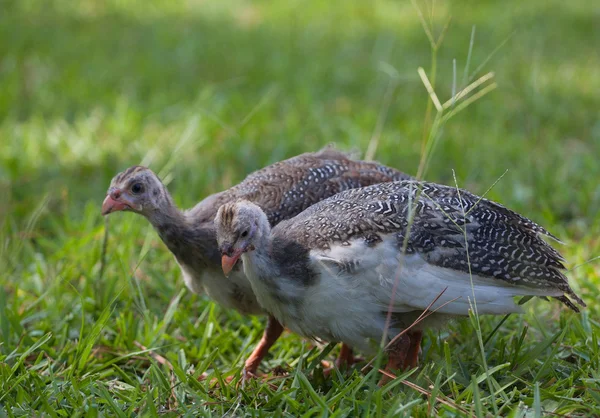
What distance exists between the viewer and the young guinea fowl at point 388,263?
2.97 metres

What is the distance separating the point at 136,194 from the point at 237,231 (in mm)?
766

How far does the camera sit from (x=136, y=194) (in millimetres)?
3574

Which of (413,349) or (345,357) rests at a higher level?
(413,349)

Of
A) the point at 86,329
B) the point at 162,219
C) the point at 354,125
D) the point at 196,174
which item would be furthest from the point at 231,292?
the point at 354,125

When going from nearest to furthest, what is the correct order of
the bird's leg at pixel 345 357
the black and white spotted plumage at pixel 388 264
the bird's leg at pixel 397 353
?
1. the black and white spotted plumage at pixel 388 264
2. the bird's leg at pixel 397 353
3. the bird's leg at pixel 345 357

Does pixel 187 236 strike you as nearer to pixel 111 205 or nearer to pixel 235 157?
pixel 111 205

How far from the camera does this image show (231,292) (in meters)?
3.53

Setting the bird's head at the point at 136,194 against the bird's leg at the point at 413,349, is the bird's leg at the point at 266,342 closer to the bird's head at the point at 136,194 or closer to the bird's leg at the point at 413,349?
the bird's leg at the point at 413,349

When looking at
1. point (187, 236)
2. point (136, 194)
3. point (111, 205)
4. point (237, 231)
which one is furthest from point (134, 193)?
point (237, 231)

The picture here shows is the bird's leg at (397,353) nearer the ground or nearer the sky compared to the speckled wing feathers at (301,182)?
nearer the ground

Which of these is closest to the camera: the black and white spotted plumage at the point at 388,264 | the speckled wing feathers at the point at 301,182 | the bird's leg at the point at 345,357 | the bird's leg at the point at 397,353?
the black and white spotted plumage at the point at 388,264

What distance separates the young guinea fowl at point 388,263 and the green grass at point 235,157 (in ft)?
0.75

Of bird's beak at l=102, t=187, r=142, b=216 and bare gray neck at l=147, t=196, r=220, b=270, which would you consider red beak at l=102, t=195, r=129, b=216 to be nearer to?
bird's beak at l=102, t=187, r=142, b=216

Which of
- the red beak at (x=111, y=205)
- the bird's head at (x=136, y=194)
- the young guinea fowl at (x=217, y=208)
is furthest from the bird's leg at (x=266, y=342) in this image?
the red beak at (x=111, y=205)
